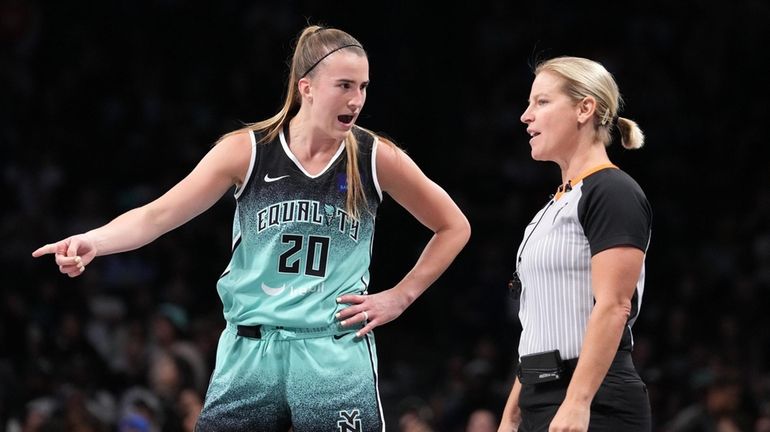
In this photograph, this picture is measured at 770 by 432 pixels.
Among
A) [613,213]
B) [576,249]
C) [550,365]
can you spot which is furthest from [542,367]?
[613,213]

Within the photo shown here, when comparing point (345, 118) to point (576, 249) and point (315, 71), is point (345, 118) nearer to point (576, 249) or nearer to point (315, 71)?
point (315, 71)

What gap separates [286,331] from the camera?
156 inches

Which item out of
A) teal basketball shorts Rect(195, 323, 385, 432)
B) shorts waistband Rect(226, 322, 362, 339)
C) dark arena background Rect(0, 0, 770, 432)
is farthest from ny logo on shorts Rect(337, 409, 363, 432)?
dark arena background Rect(0, 0, 770, 432)

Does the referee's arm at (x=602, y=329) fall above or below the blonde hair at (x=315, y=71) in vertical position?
below

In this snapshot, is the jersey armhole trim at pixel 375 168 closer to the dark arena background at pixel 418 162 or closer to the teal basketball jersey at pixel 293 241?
the teal basketball jersey at pixel 293 241

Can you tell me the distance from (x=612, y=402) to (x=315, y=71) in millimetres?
1547

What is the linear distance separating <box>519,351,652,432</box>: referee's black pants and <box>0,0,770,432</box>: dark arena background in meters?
4.58

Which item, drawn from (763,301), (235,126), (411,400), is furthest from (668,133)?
(411,400)

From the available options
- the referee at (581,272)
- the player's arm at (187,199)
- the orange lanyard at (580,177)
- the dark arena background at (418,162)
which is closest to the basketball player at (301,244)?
the player's arm at (187,199)

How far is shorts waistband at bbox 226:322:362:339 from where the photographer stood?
3.95m

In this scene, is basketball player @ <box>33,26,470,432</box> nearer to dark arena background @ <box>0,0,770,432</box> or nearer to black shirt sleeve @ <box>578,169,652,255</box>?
black shirt sleeve @ <box>578,169,652,255</box>

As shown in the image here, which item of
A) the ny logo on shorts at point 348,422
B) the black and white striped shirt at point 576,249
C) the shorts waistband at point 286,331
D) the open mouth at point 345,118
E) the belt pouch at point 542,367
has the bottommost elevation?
the ny logo on shorts at point 348,422

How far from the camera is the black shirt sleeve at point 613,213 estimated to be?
3.32m

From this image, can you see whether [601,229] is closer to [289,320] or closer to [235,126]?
[289,320]
